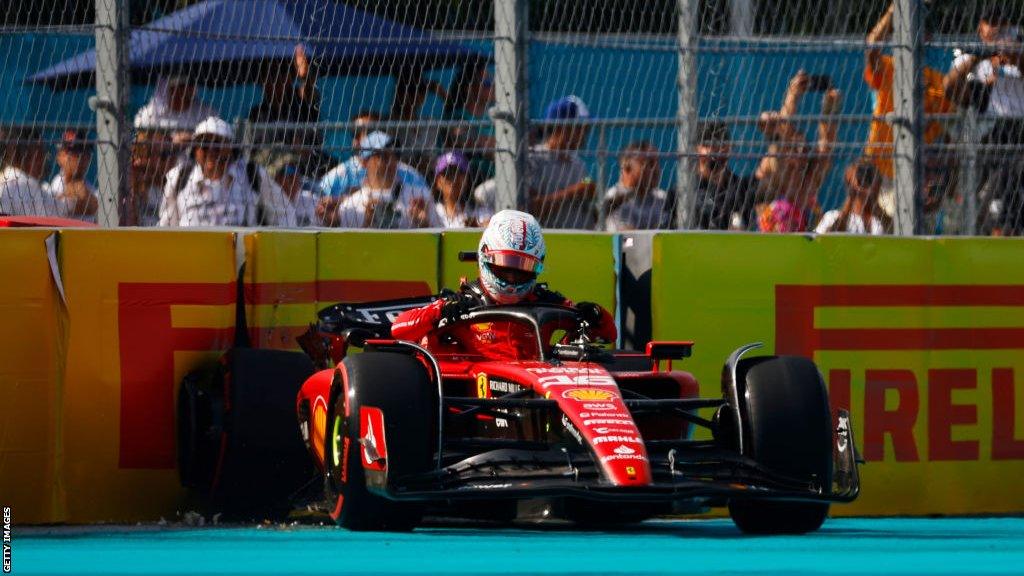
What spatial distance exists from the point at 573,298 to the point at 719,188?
3.78 ft

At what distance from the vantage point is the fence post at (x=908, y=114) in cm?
1059

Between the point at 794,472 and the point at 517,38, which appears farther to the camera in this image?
the point at 517,38

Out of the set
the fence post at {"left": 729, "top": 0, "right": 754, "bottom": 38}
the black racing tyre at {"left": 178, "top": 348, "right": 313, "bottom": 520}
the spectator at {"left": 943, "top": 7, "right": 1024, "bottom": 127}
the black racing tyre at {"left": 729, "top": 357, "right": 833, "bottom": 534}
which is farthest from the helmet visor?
the spectator at {"left": 943, "top": 7, "right": 1024, "bottom": 127}

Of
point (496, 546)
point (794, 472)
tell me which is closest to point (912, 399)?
point (794, 472)

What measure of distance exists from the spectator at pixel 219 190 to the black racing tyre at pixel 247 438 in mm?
1249

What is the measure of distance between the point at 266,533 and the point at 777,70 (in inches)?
159

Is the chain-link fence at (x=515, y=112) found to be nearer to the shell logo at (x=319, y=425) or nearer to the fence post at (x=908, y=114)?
the fence post at (x=908, y=114)

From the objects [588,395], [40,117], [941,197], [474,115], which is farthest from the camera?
[941,197]

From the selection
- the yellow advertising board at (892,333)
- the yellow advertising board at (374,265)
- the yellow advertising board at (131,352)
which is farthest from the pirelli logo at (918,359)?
the yellow advertising board at (131,352)

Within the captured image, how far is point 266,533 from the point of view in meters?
8.19

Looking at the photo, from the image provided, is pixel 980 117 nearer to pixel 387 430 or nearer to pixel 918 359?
pixel 918 359

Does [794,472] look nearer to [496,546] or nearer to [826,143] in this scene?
[496,546]

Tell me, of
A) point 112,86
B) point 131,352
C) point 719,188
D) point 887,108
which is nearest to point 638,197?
point 719,188

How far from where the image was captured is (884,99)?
1081cm
